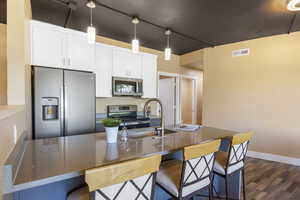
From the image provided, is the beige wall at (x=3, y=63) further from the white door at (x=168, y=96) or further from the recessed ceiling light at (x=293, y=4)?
the recessed ceiling light at (x=293, y=4)

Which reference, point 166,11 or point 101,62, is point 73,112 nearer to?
point 101,62

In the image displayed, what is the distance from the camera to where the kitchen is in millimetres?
1178

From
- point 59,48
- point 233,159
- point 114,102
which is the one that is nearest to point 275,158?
point 233,159

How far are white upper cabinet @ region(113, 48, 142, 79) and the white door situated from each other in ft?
5.83

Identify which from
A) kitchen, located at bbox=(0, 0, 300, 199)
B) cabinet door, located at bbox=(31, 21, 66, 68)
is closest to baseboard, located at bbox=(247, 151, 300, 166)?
kitchen, located at bbox=(0, 0, 300, 199)

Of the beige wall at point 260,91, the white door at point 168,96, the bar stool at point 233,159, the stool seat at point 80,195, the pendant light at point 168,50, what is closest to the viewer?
the stool seat at point 80,195

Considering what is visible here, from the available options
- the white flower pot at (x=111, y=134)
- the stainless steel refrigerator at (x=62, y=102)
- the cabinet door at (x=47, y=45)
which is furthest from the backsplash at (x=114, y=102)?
the white flower pot at (x=111, y=134)

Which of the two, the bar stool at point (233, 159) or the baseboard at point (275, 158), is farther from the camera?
the baseboard at point (275, 158)

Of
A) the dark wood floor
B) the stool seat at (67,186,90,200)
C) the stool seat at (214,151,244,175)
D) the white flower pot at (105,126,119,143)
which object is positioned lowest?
the dark wood floor

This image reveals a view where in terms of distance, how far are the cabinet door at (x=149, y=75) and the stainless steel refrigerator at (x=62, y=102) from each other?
1436 millimetres

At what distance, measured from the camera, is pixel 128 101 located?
4.39 metres

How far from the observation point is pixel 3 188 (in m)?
0.80

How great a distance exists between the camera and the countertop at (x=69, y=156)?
36.2 inches

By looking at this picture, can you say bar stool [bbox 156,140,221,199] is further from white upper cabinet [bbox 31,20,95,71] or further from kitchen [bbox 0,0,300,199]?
white upper cabinet [bbox 31,20,95,71]
